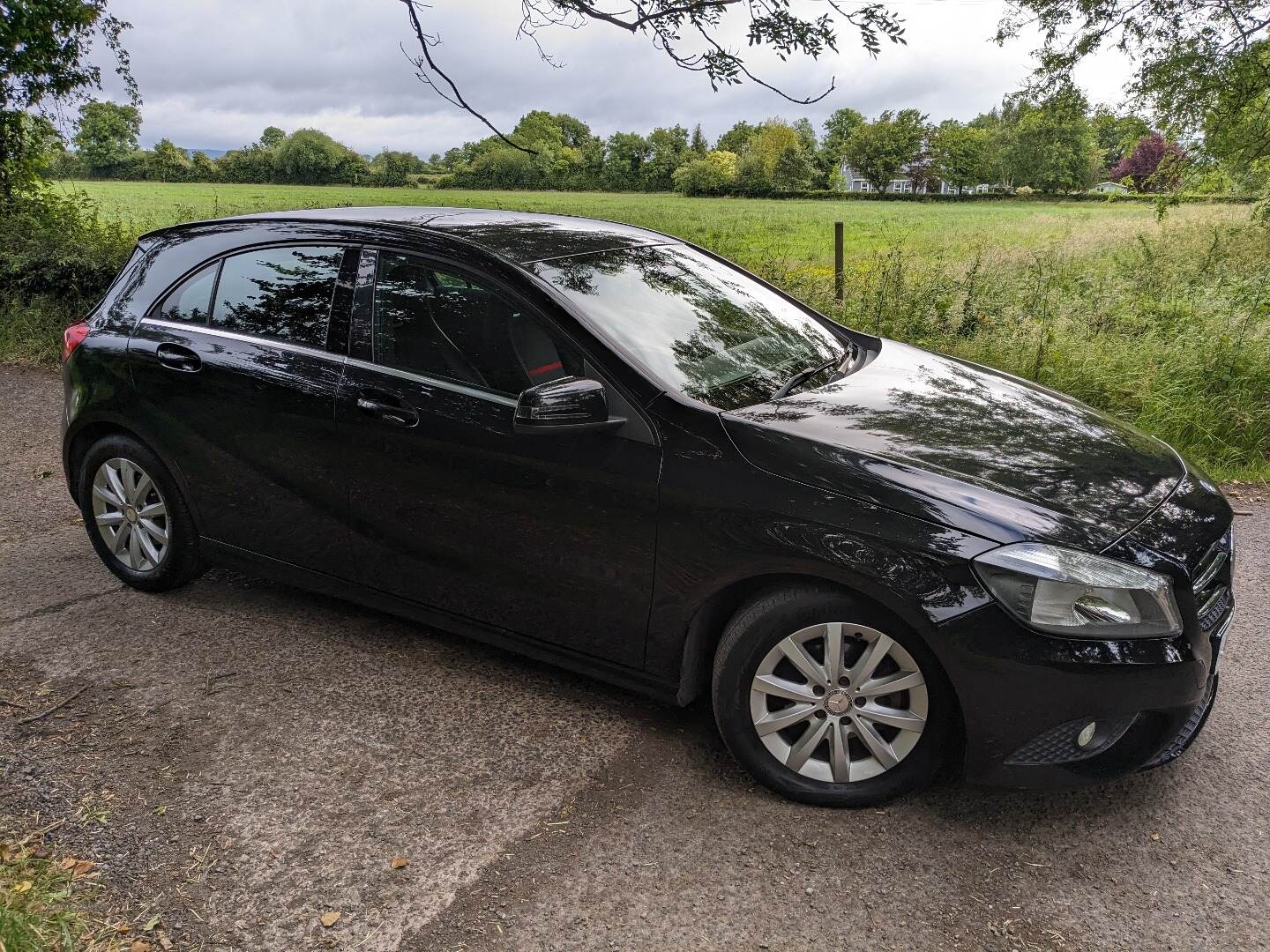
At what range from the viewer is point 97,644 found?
4055mm

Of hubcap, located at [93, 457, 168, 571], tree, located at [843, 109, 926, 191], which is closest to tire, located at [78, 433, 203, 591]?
hubcap, located at [93, 457, 168, 571]

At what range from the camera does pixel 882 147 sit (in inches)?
2547

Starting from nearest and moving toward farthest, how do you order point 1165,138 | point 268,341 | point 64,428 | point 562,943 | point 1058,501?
point 562,943, point 1058,501, point 268,341, point 64,428, point 1165,138

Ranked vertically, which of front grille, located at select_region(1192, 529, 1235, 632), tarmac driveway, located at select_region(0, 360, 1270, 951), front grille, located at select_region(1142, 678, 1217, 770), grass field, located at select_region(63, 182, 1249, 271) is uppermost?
grass field, located at select_region(63, 182, 1249, 271)

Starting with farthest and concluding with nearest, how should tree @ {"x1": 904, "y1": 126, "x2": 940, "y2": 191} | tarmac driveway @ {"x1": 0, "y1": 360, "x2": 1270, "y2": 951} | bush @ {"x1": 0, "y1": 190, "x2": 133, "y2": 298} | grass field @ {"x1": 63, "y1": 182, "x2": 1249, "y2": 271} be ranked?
tree @ {"x1": 904, "y1": 126, "x2": 940, "y2": 191} < grass field @ {"x1": 63, "y1": 182, "x2": 1249, "y2": 271} < bush @ {"x1": 0, "y1": 190, "x2": 133, "y2": 298} < tarmac driveway @ {"x1": 0, "y1": 360, "x2": 1270, "y2": 951}

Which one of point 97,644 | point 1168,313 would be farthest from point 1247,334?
point 97,644

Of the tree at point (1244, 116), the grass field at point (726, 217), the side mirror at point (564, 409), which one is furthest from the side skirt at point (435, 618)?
the tree at point (1244, 116)

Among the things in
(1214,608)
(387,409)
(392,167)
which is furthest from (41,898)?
(392,167)

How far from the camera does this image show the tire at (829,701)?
2781mm

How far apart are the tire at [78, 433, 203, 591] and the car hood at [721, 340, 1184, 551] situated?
105 inches

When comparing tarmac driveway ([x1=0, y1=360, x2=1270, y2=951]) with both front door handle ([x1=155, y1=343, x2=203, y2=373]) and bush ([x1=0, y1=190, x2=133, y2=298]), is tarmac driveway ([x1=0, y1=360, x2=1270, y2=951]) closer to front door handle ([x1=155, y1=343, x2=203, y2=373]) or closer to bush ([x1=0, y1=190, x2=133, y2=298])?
front door handle ([x1=155, y1=343, x2=203, y2=373])

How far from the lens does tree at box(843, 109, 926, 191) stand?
63.8 meters

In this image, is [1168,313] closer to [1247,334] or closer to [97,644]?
[1247,334]

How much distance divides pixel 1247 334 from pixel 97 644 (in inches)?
316
